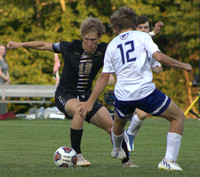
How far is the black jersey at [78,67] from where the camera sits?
6895 millimetres

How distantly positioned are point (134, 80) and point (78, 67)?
1184 millimetres

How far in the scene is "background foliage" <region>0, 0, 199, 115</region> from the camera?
84.1ft

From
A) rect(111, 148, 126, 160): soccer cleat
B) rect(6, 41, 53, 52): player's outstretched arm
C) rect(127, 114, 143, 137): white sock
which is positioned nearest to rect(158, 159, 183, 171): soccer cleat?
rect(111, 148, 126, 160): soccer cleat

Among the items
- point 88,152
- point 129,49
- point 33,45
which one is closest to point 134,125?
point 88,152

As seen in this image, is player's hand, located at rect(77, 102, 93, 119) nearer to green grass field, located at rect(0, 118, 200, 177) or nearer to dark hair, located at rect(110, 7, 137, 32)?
green grass field, located at rect(0, 118, 200, 177)

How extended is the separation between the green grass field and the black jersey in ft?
3.33

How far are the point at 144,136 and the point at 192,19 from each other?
15492 mm

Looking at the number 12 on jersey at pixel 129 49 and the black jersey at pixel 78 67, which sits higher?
the number 12 on jersey at pixel 129 49

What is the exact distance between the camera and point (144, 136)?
12.2 meters

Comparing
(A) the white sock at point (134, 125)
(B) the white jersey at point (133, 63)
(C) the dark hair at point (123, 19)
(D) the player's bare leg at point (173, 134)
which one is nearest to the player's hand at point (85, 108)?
(B) the white jersey at point (133, 63)

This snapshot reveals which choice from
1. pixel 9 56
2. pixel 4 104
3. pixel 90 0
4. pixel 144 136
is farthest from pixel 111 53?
pixel 90 0

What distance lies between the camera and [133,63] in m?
5.89

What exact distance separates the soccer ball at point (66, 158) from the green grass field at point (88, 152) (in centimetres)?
11

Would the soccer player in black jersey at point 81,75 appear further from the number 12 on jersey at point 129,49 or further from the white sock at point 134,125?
the white sock at point 134,125
